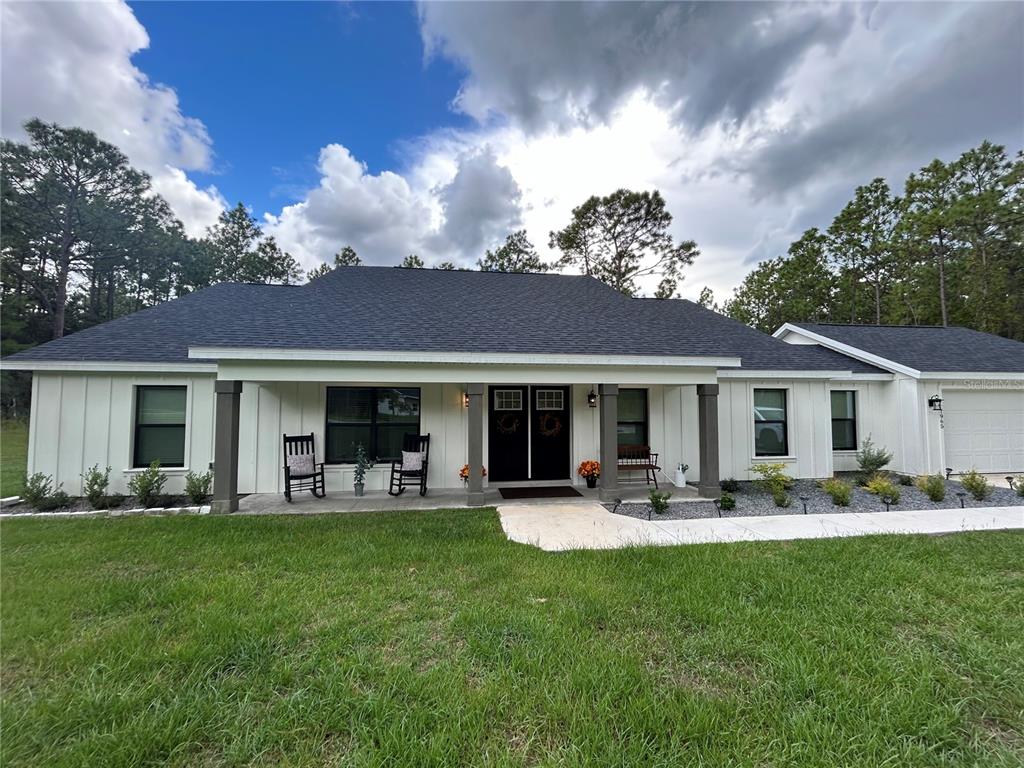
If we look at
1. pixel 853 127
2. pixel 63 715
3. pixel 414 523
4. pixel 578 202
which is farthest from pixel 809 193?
pixel 63 715

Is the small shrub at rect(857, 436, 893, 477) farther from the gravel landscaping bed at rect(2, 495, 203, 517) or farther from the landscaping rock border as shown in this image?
the gravel landscaping bed at rect(2, 495, 203, 517)

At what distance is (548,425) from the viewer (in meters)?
8.62

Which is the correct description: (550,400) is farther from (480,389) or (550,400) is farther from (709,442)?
(709,442)

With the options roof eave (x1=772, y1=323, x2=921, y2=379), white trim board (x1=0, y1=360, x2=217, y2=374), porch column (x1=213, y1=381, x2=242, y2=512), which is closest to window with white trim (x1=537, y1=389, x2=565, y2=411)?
porch column (x1=213, y1=381, x2=242, y2=512)

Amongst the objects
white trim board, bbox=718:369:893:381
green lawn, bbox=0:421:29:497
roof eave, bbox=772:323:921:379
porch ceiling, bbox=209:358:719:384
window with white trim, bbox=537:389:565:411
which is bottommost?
green lawn, bbox=0:421:29:497

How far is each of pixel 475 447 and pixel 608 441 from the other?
7.60 feet

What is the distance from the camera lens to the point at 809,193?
14727 millimetres

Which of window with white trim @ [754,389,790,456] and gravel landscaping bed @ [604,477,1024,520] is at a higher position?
window with white trim @ [754,389,790,456]

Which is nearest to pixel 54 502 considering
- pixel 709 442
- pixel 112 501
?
pixel 112 501

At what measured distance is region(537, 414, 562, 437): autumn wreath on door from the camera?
28.3ft

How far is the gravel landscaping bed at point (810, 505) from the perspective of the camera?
21.4ft

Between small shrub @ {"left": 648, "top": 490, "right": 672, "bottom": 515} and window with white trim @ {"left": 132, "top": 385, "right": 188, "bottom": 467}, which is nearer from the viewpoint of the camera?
small shrub @ {"left": 648, "top": 490, "right": 672, "bottom": 515}

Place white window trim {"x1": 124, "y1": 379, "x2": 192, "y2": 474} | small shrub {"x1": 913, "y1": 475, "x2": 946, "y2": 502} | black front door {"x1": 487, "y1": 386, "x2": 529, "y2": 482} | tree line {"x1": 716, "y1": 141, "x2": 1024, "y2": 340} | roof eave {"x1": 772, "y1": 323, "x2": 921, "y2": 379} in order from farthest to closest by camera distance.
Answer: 1. tree line {"x1": 716, "y1": 141, "x2": 1024, "y2": 340}
2. roof eave {"x1": 772, "y1": 323, "x2": 921, "y2": 379}
3. black front door {"x1": 487, "y1": 386, "x2": 529, "y2": 482}
4. white window trim {"x1": 124, "y1": 379, "x2": 192, "y2": 474}
5. small shrub {"x1": 913, "y1": 475, "x2": 946, "y2": 502}

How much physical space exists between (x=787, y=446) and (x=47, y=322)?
3289 centimetres
